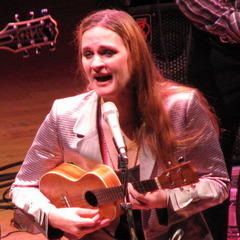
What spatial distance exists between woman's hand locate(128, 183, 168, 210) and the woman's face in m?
0.40

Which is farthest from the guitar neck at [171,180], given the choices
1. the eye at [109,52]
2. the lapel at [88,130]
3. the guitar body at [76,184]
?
the eye at [109,52]

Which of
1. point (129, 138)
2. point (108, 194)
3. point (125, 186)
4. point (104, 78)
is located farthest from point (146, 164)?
point (125, 186)

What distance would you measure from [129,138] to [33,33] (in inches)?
47.7

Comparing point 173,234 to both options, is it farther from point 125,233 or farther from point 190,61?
point 190,61

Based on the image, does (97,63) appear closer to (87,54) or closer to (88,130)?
(87,54)

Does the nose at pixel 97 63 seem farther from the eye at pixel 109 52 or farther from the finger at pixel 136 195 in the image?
the finger at pixel 136 195

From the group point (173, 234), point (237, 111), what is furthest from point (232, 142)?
point (173, 234)

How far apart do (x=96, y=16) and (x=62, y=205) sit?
75cm

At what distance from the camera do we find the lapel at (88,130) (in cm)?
239

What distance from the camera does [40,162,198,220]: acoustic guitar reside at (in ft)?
6.38

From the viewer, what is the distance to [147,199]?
6.74 ft

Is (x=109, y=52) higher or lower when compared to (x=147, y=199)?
higher

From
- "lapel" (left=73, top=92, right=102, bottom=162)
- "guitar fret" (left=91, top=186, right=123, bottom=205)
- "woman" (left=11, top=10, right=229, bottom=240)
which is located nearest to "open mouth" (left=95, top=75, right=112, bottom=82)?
"woman" (left=11, top=10, right=229, bottom=240)

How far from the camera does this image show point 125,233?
92.3 inches
